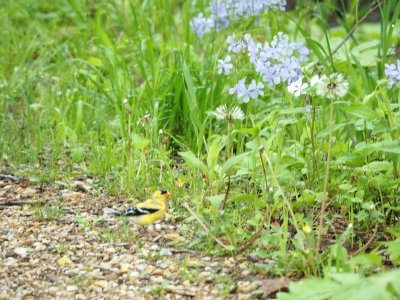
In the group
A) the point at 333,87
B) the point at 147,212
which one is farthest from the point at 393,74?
the point at 147,212

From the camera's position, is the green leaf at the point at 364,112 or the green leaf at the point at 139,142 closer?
the green leaf at the point at 364,112

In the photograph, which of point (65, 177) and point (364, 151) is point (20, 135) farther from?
point (364, 151)

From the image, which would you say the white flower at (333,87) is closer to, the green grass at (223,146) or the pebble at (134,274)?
the green grass at (223,146)

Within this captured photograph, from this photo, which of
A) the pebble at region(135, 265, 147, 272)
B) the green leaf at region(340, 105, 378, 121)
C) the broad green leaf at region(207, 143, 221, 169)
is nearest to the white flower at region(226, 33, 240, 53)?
the broad green leaf at region(207, 143, 221, 169)

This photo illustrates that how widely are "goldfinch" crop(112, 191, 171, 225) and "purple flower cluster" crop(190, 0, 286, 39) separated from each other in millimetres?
1519

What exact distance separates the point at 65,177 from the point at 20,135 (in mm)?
524

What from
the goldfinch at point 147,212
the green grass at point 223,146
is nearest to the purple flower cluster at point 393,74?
the green grass at point 223,146

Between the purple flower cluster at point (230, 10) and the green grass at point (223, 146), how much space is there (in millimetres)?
134

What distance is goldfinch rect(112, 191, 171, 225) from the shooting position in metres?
2.48

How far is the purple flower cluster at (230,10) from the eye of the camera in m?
3.75

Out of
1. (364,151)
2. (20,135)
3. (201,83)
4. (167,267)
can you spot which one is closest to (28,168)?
(20,135)

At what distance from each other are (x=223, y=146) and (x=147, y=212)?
730mm

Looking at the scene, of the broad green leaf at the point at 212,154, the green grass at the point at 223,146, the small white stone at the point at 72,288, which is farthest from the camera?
the broad green leaf at the point at 212,154

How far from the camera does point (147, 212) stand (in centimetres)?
248
